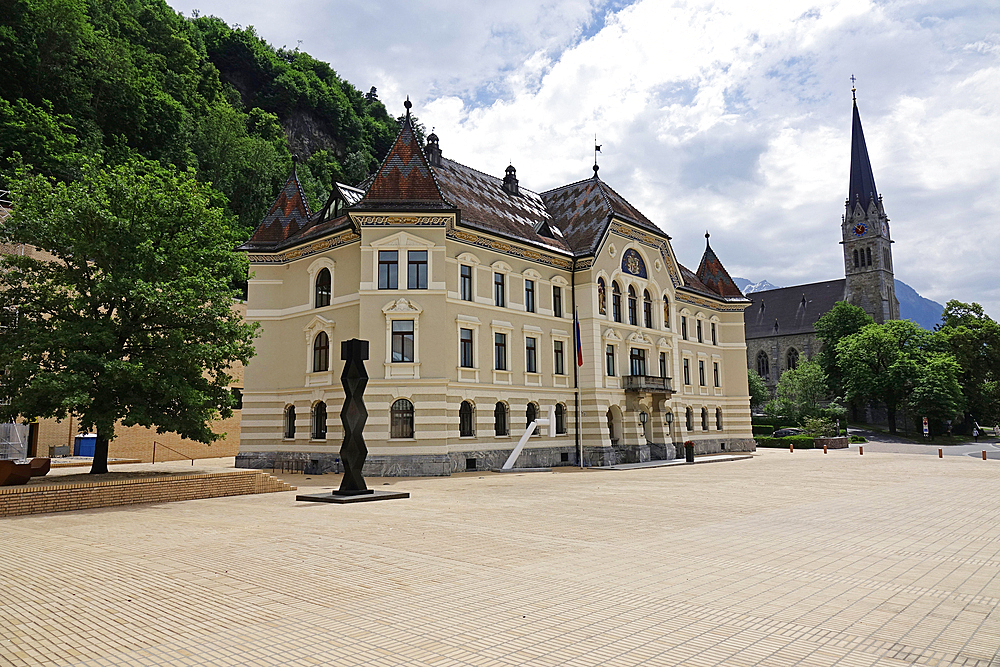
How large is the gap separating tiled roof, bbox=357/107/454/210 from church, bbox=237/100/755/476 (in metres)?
0.08

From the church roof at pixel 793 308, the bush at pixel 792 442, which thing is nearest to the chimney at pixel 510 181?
the bush at pixel 792 442

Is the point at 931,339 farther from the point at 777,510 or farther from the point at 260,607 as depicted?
the point at 260,607

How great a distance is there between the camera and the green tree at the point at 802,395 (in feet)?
242

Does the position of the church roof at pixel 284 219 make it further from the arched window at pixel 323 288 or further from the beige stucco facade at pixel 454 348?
the arched window at pixel 323 288

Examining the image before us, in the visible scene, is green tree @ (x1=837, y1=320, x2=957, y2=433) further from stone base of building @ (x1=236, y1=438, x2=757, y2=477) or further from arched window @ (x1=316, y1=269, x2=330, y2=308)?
arched window @ (x1=316, y1=269, x2=330, y2=308)

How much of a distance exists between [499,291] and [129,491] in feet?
66.3

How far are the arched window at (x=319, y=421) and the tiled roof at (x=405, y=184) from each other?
32.5ft

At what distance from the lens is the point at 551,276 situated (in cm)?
3716

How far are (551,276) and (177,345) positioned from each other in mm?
21381

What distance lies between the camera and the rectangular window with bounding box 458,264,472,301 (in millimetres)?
32594

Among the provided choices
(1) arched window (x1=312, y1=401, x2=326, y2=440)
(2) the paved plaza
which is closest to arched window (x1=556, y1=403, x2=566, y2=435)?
(1) arched window (x1=312, y1=401, x2=326, y2=440)

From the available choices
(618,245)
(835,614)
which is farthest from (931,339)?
(835,614)

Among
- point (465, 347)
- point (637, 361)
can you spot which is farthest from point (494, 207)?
point (637, 361)

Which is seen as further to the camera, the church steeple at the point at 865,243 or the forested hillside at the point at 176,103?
the church steeple at the point at 865,243
